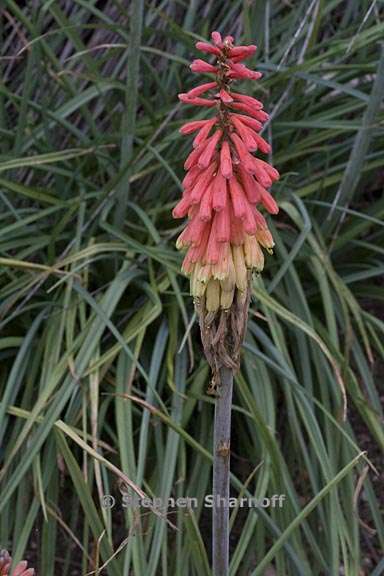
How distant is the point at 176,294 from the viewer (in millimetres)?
3482

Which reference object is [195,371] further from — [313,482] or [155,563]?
[155,563]

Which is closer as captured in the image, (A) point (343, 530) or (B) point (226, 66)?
(B) point (226, 66)

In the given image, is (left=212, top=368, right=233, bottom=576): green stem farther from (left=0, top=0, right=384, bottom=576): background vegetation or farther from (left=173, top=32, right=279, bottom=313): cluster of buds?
(left=0, top=0, right=384, bottom=576): background vegetation

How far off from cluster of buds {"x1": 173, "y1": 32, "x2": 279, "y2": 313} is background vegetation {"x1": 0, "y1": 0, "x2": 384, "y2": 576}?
0.97 metres

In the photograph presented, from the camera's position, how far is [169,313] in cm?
363

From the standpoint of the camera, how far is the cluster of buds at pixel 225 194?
2006 millimetres

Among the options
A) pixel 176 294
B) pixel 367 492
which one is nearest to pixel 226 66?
pixel 176 294

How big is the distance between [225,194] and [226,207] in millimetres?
30

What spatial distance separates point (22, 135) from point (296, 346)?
4.36 ft

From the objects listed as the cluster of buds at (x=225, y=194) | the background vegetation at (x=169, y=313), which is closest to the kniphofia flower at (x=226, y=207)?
the cluster of buds at (x=225, y=194)

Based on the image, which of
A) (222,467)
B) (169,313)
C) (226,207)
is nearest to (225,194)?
(226,207)

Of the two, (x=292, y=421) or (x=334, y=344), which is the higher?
(x=334, y=344)

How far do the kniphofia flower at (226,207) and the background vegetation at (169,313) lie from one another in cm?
94

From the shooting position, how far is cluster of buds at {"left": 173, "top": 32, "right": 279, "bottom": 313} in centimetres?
201
